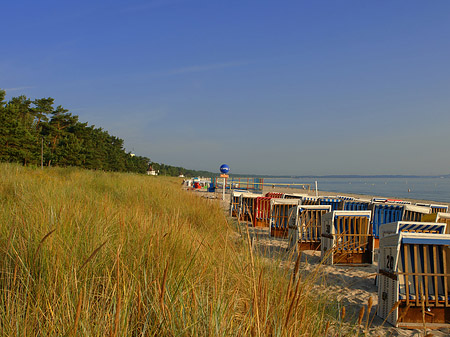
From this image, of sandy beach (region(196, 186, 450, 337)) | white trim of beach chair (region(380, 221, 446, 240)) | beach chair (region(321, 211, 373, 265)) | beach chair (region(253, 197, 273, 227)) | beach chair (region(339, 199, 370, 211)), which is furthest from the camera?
beach chair (region(253, 197, 273, 227))

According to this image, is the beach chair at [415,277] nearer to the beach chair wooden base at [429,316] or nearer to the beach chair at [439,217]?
the beach chair wooden base at [429,316]

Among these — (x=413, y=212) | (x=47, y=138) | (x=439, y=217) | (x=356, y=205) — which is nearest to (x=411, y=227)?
(x=439, y=217)

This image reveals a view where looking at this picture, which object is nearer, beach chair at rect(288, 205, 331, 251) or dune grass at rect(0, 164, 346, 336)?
dune grass at rect(0, 164, 346, 336)

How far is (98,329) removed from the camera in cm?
152

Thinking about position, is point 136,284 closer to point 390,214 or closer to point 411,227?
point 411,227

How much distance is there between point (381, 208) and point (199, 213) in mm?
4265

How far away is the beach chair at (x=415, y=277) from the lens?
354 centimetres

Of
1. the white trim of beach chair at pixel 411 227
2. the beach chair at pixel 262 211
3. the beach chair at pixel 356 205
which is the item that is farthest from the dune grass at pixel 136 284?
the beach chair at pixel 262 211

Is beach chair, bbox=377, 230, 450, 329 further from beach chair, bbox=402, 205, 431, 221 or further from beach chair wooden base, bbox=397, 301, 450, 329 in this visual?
beach chair, bbox=402, 205, 431, 221

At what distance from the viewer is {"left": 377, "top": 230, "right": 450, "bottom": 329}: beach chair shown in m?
3.54

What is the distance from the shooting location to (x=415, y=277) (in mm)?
3537

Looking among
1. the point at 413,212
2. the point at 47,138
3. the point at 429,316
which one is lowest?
the point at 429,316

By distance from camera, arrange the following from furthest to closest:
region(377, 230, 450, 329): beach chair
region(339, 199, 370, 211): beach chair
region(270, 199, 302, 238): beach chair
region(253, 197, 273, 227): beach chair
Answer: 1. region(253, 197, 273, 227): beach chair
2. region(339, 199, 370, 211): beach chair
3. region(270, 199, 302, 238): beach chair
4. region(377, 230, 450, 329): beach chair

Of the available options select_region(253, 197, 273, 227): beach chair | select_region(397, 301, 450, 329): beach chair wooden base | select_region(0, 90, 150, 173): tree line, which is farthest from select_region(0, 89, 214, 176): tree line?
select_region(397, 301, 450, 329): beach chair wooden base
